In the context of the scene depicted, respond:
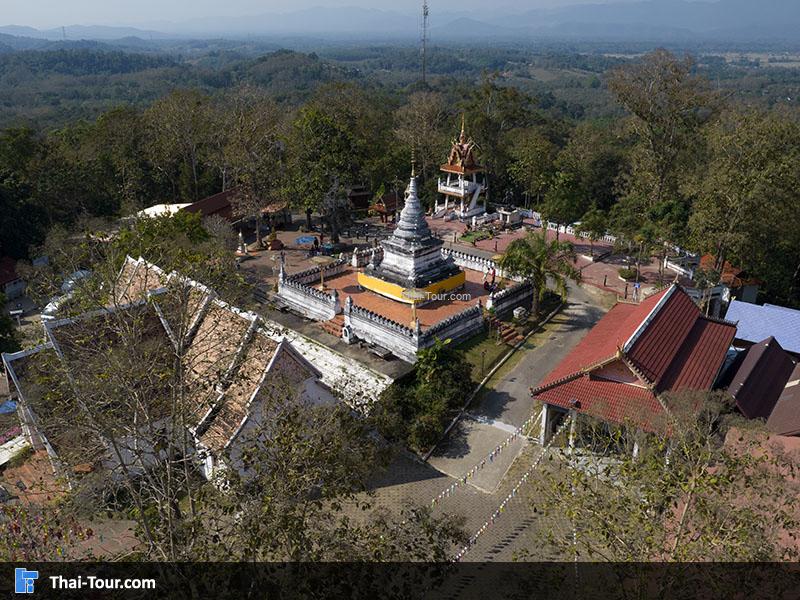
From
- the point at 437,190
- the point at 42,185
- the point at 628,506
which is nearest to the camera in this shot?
the point at 628,506

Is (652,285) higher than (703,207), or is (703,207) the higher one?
(703,207)

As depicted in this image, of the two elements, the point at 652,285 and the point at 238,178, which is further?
the point at 238,178

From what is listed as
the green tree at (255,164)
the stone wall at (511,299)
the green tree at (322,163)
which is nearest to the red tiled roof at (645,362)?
the stone wall at (511,299)

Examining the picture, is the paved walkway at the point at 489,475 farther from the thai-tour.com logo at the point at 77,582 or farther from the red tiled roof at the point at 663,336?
the thai-tour.com logo at the point at 77,582

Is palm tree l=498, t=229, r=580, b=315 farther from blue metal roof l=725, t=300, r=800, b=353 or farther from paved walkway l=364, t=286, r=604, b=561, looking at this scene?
blue metal roof l=725, t=300, r=800, b=353

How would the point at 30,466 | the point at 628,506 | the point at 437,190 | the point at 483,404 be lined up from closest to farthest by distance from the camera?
the point at 628,506, the point at 30,466, the point at 483,404, the point at 437,190

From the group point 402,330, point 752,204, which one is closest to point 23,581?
point 402,330

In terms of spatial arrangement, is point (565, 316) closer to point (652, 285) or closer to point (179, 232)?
point (652, 285)

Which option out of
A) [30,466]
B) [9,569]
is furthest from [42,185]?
[9,569]
